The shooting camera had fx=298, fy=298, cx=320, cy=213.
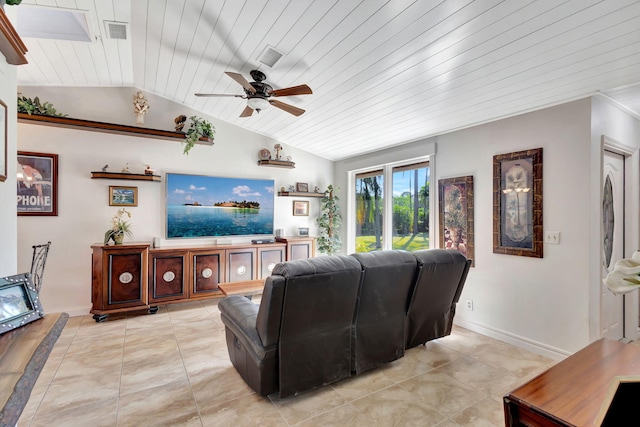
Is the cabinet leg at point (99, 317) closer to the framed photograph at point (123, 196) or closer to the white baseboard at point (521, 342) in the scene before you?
the framed photograph at point (123, 196)

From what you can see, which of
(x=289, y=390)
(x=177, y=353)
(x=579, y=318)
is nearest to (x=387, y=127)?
(x=579, y=318)

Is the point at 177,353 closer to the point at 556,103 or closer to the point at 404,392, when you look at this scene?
the point at 404,392

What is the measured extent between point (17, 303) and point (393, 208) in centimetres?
437

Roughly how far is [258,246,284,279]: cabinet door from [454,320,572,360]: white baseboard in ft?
9.43

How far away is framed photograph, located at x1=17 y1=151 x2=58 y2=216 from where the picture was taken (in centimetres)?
362

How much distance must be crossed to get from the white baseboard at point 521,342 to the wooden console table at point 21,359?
3764mm

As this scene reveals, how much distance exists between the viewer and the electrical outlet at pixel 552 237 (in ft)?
9.32

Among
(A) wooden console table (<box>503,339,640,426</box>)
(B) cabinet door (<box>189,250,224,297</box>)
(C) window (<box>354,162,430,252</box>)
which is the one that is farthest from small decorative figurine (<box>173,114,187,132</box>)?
(A) wooden console table (<box>503,339,640,426</box>)

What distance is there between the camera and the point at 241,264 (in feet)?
15.3

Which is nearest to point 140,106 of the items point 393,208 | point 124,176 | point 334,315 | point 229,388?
point 124,176

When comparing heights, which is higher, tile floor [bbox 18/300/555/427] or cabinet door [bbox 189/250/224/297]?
cabinet door [bbox 189/250/224/297]

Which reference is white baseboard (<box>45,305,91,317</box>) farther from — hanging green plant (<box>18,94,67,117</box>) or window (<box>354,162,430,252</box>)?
window (<box>354,162,430,252</box>)

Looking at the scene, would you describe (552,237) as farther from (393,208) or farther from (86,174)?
(86,174)

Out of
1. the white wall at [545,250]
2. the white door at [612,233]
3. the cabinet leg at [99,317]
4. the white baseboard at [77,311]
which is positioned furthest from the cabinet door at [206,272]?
the white door at [612,233]
